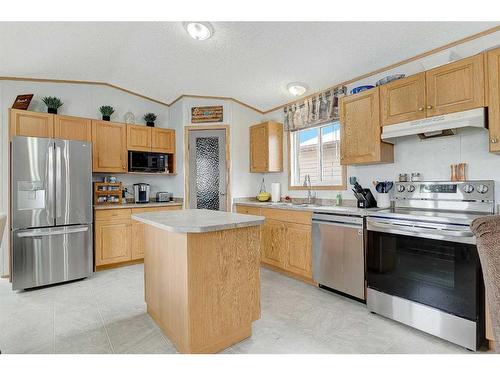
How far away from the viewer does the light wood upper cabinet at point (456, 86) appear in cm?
215

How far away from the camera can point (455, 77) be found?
2.27 meters

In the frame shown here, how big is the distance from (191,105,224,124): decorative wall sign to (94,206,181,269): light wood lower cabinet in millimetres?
1677

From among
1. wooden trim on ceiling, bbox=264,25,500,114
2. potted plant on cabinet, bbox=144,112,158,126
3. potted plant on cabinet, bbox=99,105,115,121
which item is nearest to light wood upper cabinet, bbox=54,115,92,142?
potted plant on cabinet, bbox=99,105,115,121

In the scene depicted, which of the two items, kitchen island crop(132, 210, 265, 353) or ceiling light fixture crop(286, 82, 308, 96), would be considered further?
ceiling light fixture crop(286, 82, 308, 96)

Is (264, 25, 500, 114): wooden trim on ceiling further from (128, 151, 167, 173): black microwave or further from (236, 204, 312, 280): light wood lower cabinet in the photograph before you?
(128, 151, 167, 173): black microwave

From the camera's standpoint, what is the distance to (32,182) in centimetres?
322

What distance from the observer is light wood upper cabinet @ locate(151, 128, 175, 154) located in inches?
183

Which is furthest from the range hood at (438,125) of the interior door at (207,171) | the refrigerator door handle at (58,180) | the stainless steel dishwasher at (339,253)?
the refrigerator door handle at (58,180)

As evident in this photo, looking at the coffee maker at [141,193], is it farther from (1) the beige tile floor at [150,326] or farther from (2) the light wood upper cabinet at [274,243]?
(2) the light wood upper cabinet at [274,243]

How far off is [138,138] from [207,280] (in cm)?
336

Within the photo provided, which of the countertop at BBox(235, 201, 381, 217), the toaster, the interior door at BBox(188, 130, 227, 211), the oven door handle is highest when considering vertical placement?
the interior door at BBox(188, 130, 227, 211)

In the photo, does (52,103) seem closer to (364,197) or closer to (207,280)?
(207,280)

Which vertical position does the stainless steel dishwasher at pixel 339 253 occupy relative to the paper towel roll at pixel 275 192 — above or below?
below

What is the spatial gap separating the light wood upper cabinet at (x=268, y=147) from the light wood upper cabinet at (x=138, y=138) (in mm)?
1766
